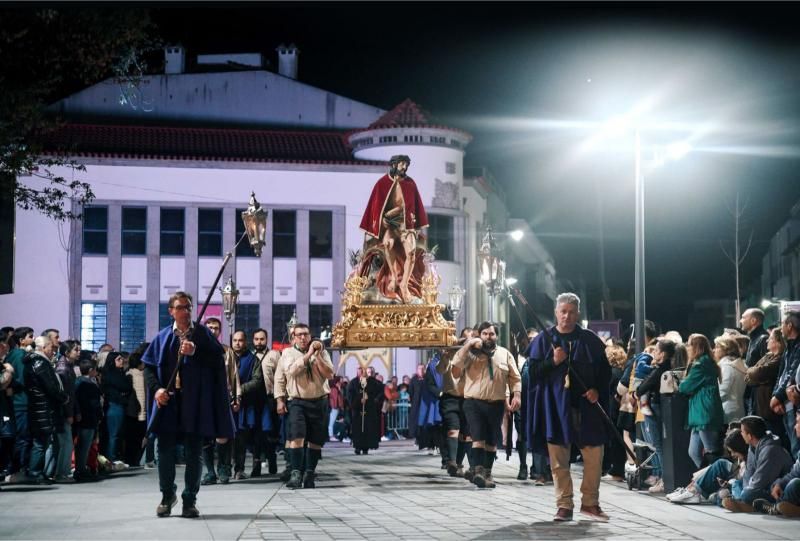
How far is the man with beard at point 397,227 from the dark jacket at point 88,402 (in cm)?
Answer: 435

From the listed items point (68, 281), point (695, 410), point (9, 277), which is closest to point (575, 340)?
point (695, 410)

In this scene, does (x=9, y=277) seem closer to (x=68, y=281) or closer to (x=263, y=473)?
(x=263, y=473)

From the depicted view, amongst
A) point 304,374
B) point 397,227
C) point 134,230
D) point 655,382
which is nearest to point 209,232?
point 134,230

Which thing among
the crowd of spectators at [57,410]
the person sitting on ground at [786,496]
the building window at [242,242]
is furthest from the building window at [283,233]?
the person sitting on ground at [786,496]

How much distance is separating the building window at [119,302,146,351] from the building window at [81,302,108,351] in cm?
58

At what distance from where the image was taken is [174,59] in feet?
160

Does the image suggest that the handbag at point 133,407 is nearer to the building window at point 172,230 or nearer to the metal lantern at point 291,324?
the metal lantern at point 291,324

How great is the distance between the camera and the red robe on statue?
18.7 meters

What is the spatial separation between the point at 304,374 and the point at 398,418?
17.4 meters

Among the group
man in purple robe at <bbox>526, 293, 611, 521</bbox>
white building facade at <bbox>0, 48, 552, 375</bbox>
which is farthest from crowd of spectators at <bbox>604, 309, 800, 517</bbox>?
white building facade at <bbox>0, 48, 552, 375</bbox>

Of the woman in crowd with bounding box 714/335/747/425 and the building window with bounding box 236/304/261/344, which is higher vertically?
the building window with bounding box 236/304/261/344

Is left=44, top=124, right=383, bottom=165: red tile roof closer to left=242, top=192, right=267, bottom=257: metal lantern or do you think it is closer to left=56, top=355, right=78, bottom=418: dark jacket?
left=242, top=192, right=267, bottom=257: metal lantern

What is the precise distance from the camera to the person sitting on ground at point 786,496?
38.4ft

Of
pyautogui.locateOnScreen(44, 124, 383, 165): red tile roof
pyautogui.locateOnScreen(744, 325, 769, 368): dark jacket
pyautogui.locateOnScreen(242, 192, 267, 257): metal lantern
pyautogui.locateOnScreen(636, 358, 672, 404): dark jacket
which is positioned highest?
pyautogui.locateOnScreen(44, 124, 383, 165): red tile roof
